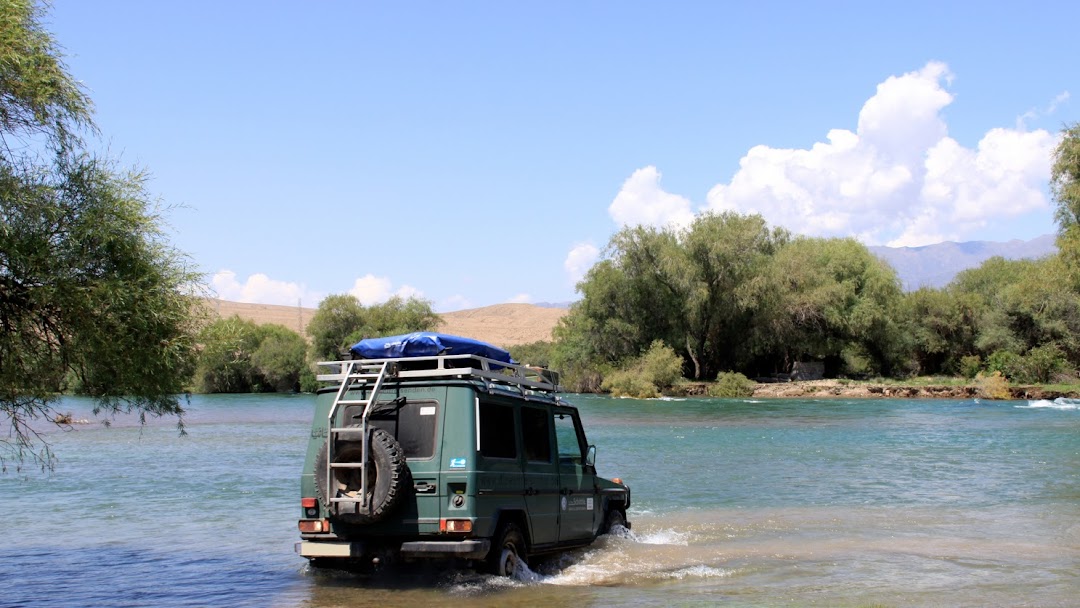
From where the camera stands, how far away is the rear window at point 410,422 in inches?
394

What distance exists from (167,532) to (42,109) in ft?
30.5

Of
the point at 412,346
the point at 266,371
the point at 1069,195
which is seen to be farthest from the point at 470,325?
the point at 412,346

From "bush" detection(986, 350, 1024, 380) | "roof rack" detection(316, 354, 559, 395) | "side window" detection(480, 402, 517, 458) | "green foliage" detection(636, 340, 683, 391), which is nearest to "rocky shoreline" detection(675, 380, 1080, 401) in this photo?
"green foliage" detection(636, 340, 683, 391)

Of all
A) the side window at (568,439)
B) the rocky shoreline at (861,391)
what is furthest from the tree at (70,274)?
the rocky shoreline at (861,391)

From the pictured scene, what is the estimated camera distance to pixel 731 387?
67.6m

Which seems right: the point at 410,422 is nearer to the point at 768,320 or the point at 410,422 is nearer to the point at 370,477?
the point at 370,477

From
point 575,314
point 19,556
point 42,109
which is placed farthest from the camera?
point 575,314

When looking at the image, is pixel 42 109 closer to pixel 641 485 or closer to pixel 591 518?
pixel 591 518

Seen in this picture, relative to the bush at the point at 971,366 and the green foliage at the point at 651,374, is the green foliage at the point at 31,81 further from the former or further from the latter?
the bush at the point at 971,366

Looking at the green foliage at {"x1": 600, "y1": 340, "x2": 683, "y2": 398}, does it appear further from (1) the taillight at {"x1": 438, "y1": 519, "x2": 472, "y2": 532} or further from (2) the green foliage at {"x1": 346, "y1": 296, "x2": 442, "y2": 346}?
(1) the taillight at {"x1": 438, "y1": 519, "x2": 472, "y2": 532}

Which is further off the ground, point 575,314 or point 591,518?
point 575,314

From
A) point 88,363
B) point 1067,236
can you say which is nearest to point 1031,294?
point 1067,236

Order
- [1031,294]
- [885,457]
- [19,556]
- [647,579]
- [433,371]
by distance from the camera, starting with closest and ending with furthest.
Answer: [433,371], [647,579], [19,556], [885,457], [1031,294]

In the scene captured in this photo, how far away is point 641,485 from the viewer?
22.4 meters
